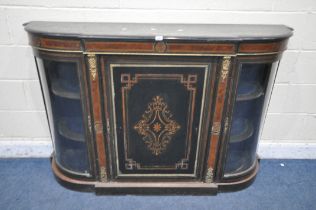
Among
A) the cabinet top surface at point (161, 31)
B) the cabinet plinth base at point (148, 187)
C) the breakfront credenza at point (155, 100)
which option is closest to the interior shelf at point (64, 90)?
the breakfront credenza at point (155, 100)

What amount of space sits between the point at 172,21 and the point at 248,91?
0.65 meters

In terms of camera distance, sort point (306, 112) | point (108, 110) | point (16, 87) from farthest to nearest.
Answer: point (306, 112), point (16, 87), point (108, 110)

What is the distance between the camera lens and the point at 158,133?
5.32ft

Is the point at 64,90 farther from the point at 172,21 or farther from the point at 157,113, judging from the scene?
the point at 172,21

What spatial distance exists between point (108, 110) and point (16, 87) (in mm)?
844

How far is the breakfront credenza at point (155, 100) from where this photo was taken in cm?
136

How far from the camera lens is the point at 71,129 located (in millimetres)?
1737

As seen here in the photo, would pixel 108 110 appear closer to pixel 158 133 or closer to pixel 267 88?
pixel 158 133

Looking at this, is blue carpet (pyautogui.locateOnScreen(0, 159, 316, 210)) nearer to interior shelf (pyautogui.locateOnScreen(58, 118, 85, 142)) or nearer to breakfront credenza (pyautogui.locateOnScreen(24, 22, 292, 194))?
breakfront credenza (pyautogui.locateOnScreen(24, 22, 292, 194))

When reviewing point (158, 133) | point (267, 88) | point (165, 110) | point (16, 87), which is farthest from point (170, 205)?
point (16, 87)

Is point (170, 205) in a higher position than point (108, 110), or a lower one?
lower

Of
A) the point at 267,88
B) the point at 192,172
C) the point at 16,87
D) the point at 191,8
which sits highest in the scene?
the point at 191,8

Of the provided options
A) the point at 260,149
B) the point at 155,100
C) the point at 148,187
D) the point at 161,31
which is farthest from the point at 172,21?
the point at 260,149

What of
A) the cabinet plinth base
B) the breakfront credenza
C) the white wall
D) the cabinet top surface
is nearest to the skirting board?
the white wall
